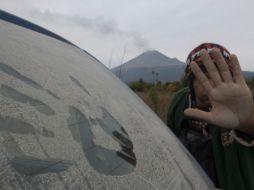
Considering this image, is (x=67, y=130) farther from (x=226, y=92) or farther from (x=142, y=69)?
(x=142, y=69)

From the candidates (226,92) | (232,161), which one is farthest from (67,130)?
(232,161)

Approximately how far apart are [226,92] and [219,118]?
0.35 feet

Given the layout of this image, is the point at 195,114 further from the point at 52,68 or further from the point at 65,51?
the point at 52,68

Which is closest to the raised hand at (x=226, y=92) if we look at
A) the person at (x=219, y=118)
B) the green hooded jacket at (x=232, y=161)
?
the person at (x=219, y=118)

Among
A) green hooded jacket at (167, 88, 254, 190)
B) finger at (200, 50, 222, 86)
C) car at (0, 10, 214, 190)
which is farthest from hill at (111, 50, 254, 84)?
car at (0, 10, 214, 190)

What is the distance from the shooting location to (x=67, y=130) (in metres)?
0.87

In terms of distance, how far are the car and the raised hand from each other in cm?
35

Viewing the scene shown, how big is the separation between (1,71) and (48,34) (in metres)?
0.59

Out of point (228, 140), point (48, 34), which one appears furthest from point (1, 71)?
point (228, 140)

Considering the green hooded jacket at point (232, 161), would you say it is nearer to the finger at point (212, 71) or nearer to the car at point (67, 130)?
the finger at point (212, 71)

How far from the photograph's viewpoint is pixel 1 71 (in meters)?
0.90

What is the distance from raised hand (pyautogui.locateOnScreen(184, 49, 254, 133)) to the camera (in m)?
1.64

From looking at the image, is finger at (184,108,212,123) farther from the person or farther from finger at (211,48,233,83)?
finger at (211,48,233,83)

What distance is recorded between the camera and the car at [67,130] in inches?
30.2
